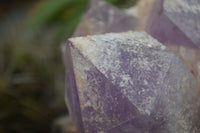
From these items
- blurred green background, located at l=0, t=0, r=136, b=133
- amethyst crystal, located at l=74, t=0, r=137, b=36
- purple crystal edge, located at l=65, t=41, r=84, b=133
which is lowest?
blurred green background, located at l=0, t=0, r=136, b=133

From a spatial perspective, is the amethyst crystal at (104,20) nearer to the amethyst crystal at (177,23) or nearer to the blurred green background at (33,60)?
the amethyst crystal at (177,23)

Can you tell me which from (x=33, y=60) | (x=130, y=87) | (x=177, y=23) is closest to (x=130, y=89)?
(x=130, y=87)

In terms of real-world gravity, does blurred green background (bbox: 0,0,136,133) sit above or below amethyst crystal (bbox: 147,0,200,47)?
below

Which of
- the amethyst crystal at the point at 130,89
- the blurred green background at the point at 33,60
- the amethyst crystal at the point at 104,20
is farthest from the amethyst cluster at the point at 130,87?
the blurred green background at the point at 33,60

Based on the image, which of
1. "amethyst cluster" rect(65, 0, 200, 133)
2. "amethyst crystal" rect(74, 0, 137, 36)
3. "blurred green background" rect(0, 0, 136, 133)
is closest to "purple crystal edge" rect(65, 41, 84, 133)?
"amethyst cluster" rect(65, 0, 200, 133)

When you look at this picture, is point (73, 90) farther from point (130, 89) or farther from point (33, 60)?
point (33, 60)

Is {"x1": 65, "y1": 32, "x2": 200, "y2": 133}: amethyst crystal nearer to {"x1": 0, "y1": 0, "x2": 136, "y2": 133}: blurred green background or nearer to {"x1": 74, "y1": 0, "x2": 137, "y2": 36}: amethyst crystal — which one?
{"x1": 74, "y1": 0, "x2": 137, "y2": 36}: amethyst crystal

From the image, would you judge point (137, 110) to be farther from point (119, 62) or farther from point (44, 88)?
point (44, 88)
